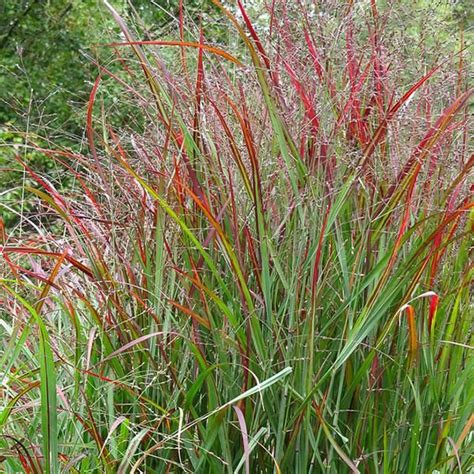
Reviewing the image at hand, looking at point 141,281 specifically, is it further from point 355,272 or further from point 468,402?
point 468,402

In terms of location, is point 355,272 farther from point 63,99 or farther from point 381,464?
point 63,99

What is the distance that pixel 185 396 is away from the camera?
73.5 inches

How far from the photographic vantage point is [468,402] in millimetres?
1945

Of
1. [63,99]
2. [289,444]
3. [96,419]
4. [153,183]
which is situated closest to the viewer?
[289,444]

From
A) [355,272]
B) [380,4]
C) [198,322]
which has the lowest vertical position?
[198,322]

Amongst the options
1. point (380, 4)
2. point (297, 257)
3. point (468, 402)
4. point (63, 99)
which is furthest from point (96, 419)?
point (63, 99)

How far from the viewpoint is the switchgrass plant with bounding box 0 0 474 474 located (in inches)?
72.7

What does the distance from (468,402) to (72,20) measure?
8.27 meters

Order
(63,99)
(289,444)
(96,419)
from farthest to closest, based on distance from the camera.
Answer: (63,99)
(96,419)
(289,444)

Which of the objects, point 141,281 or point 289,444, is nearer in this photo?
point 289,444

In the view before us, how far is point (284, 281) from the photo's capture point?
1846mm

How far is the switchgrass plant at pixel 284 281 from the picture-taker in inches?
72.7

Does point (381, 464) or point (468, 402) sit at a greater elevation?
point (468, 402)

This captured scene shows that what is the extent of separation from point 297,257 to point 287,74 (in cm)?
42
